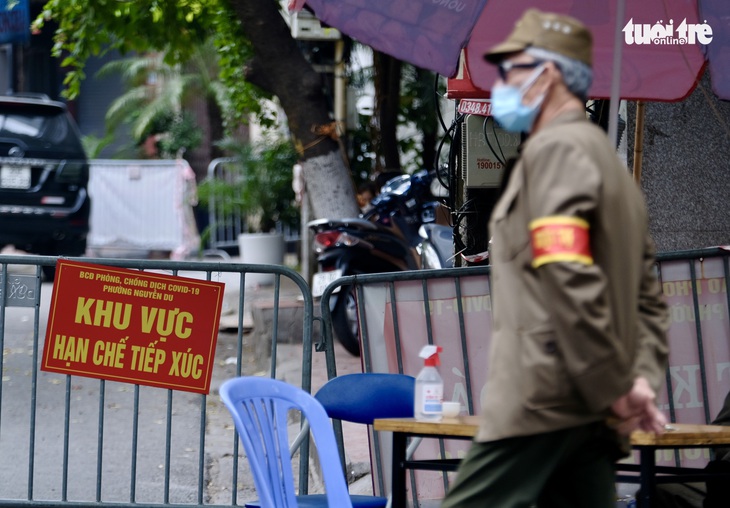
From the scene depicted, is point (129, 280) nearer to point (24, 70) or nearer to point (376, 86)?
point (376, 86)

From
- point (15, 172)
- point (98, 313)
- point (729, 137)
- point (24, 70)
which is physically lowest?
point (98, 313)

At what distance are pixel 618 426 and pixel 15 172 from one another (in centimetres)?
1188

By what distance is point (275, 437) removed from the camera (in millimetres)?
3652

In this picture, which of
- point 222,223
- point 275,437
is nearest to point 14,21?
point 275,437

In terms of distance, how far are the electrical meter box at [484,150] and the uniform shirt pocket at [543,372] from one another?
154 inches

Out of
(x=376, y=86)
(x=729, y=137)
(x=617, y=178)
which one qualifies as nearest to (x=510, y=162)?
(x=617, y=178)

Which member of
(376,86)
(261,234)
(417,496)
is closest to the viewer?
(417,496)

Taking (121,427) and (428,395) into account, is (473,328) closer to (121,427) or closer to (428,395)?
(428,395)

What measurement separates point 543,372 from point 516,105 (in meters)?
0.67

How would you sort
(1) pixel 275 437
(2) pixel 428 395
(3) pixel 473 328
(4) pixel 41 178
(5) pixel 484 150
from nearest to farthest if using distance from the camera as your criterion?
(1) pixel 275 437
(2) pixel 428 395
(3) pixel 473 328
(5) pixel 484 150
(4) pixel 41 178

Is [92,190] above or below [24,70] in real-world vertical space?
below

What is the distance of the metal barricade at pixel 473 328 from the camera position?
5.05 metres

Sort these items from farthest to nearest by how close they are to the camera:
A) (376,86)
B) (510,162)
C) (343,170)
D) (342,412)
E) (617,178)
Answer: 1. (376,86)
2. (343,170)
3. (342,412)
4. (510,162)
5. (617,178)

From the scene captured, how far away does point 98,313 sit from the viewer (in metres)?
5.29
